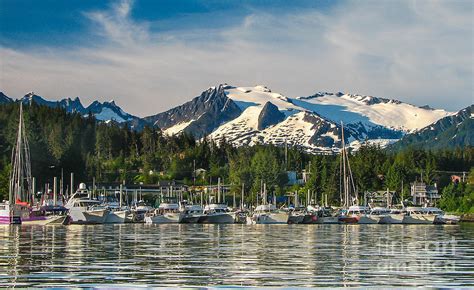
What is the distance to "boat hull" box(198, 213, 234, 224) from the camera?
445 feet

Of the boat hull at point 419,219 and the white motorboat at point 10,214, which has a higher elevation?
the white motorboat at point 10,214

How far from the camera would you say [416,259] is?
4328cm

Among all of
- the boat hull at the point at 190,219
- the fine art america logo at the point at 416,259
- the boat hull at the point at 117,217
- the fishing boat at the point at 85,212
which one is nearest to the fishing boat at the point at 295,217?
the boat hull at the point at 190,219

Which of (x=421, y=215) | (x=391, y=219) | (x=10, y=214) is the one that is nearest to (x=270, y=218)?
(x=391, y=219)

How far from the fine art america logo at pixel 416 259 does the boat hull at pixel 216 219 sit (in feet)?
267

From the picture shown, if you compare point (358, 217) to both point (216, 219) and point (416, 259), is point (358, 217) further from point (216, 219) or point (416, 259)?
point (416, 259)

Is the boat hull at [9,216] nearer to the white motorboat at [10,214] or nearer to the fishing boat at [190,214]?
the white motorboat at [10,214]

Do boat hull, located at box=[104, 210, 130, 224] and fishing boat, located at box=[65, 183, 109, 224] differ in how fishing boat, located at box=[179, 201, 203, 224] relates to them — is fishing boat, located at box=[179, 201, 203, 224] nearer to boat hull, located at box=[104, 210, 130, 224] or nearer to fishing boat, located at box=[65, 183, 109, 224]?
boat hull, located at box=[104, 210, 130, 224]

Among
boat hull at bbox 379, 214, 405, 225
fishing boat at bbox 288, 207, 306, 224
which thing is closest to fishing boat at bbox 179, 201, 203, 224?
fishing boat at bbox 288, 207, 306, 224

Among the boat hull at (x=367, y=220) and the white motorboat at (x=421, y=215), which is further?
the white motorboat at (x=421, y=215)

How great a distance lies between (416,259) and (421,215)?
327 ft

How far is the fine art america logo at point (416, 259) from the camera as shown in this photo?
122 ft

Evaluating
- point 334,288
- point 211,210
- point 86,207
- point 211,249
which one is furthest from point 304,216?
Result: point 334,288

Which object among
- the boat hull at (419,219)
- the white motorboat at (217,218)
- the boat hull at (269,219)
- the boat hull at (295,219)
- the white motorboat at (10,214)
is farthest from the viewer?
the boat hull at (419,219)
